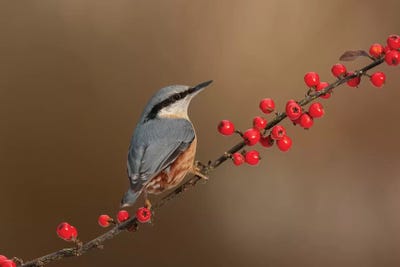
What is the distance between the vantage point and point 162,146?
1.00 meters

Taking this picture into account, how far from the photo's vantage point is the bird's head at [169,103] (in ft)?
3.64

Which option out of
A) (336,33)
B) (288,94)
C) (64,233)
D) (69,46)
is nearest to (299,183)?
(288,94)

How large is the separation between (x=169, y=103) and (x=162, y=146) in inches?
5.9

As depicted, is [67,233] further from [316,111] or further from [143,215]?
[316,111]

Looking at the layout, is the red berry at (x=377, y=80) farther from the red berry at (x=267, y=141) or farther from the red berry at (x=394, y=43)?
the red berry at (x=267, y=141)

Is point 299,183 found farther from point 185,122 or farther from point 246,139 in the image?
point 246,139

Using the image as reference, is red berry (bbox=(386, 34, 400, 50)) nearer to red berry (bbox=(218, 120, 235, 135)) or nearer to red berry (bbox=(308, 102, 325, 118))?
red berry (bbox=(308, 102, 325, 118))

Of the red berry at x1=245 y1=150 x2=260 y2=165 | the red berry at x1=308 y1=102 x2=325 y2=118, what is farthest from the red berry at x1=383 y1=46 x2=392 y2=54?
the red berry at x1=245 y1=150 x2=260 y2=165

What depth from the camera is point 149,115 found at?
113 centimetres

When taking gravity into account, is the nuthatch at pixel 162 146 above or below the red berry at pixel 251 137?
above

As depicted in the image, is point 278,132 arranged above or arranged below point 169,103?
below

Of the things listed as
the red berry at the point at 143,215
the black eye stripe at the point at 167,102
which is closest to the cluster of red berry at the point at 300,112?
the red berry at the point at 143,215

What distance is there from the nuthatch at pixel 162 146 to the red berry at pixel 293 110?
162mm

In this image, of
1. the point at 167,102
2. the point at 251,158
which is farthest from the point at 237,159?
the point at 167,102
